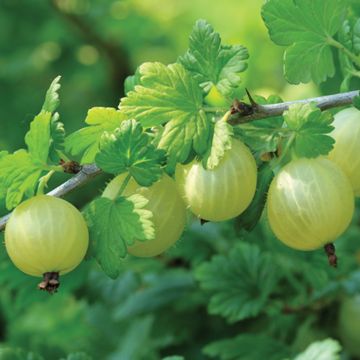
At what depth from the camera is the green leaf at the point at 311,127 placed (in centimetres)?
102

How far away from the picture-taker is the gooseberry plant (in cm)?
102

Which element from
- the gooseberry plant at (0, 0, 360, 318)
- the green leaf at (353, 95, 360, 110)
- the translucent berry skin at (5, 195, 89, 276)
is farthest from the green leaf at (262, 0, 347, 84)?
the translucent berry skin at (5, 195, 89, 276)

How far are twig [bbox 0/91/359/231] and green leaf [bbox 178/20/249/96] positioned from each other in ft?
0.16

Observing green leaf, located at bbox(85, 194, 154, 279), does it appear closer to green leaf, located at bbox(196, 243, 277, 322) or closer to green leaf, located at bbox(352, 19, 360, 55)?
green leaf, located at bbox(352, 19, 360, 55)

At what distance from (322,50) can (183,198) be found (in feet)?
0.97

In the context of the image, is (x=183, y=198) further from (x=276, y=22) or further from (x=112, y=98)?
(x=112, y=98)

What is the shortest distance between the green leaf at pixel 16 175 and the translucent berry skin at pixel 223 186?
0.21 meters

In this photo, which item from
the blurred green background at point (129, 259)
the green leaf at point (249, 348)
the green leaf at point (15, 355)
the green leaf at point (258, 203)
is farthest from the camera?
the blurred green background at point (129, 259)

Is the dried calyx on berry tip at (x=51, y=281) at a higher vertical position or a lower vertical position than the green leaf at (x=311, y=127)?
lower

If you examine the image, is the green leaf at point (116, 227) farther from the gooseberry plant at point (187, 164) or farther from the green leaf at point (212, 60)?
the green leaf at point (212, 60)

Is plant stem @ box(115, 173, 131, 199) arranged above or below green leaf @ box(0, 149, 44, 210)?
below

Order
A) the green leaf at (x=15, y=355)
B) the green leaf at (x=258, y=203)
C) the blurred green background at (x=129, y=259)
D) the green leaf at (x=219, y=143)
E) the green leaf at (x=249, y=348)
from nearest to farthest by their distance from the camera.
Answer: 1. the green leaf at (x=219, y=143)
2. the green leaf at (x=258, y=203)
3. the green leaf at (x=15, y=355)
4. the green leaf at (x=249, y=348)
5. the blurred green background at (x=129, y=259)

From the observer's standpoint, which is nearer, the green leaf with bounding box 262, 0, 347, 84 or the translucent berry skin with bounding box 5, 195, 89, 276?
the translucent berry skin with bounding box 5, 195, 89, 276

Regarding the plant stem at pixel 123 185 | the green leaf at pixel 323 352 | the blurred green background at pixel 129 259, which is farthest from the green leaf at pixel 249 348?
the plant stem at pixel 123 185
